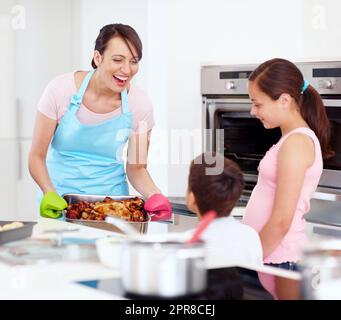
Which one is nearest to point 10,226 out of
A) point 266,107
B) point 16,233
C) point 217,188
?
point 16,233

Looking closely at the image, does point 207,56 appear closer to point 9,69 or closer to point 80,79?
Result: point 80,79

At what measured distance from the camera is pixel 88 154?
2.83 metres

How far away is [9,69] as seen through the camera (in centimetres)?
379

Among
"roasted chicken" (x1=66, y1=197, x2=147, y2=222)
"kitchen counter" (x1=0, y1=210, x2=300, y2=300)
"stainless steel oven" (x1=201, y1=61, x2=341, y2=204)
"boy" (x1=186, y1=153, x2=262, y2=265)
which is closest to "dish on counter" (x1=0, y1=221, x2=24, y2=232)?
"kitchen counter" (x1=0, y1=210, x2=300, y2=300)

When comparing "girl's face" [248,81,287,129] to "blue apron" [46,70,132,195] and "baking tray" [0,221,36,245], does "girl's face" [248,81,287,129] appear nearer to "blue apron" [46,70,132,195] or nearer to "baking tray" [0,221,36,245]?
"blue apron" [46,70,132,195]

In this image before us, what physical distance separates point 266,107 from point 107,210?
60cm

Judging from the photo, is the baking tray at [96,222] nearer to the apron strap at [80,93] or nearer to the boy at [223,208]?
the apron strap at [80,93]

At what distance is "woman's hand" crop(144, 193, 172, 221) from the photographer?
2.46 m

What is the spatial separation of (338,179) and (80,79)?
100 centimetres

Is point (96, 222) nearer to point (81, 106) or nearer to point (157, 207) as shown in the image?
point (157, 207)

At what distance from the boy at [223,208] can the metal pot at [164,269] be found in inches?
18.0

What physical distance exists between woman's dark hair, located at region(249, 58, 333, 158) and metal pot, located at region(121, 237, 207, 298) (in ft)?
3.22

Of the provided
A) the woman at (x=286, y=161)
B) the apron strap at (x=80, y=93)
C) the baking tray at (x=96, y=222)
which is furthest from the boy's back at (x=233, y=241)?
the apron strap at (x=80, y=93)
